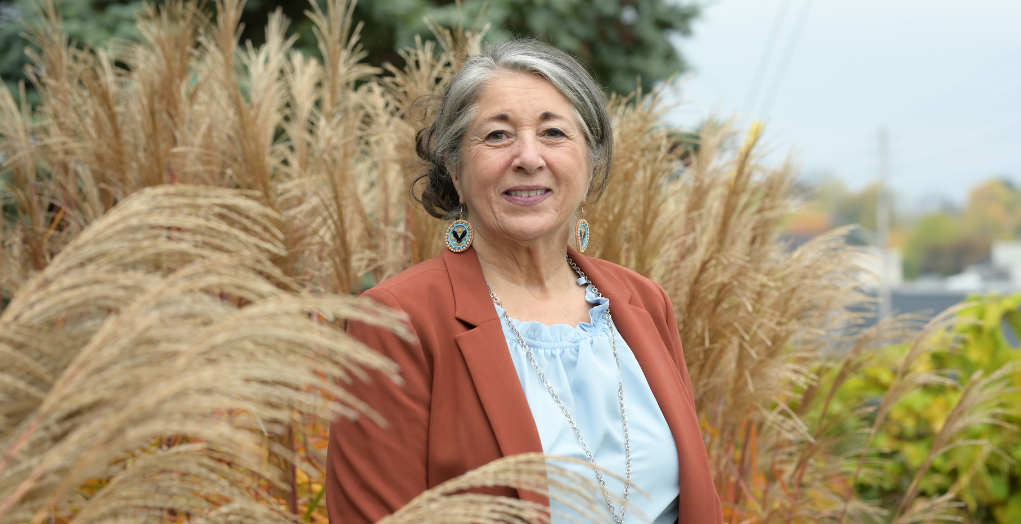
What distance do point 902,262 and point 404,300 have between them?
339 feet

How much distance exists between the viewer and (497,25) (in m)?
7.18

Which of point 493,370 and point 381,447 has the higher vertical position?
point 493,370

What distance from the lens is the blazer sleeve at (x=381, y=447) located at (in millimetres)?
1604

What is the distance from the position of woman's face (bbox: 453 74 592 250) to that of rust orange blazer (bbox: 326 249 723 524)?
16cm

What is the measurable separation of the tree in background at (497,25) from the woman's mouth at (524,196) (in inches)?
134

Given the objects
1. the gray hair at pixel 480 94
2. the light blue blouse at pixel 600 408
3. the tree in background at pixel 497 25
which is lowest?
the light blue blouse at pixel 600 408

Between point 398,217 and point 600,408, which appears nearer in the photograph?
point 600,408

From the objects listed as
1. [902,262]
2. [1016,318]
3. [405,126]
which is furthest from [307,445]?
[902,262]

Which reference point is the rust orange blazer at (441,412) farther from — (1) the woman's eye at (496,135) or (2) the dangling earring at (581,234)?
(2) the dangling earring at (581,234)

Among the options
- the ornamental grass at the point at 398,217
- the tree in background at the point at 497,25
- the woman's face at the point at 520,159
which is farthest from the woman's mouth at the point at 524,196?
the tree in background at the point at 497,25

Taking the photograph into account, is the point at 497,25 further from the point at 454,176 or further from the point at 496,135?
the point at 496,135

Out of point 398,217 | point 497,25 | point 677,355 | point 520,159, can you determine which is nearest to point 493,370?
point 520,159

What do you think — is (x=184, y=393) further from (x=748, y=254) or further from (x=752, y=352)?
(x=748, y=254)

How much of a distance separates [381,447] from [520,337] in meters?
0.44
